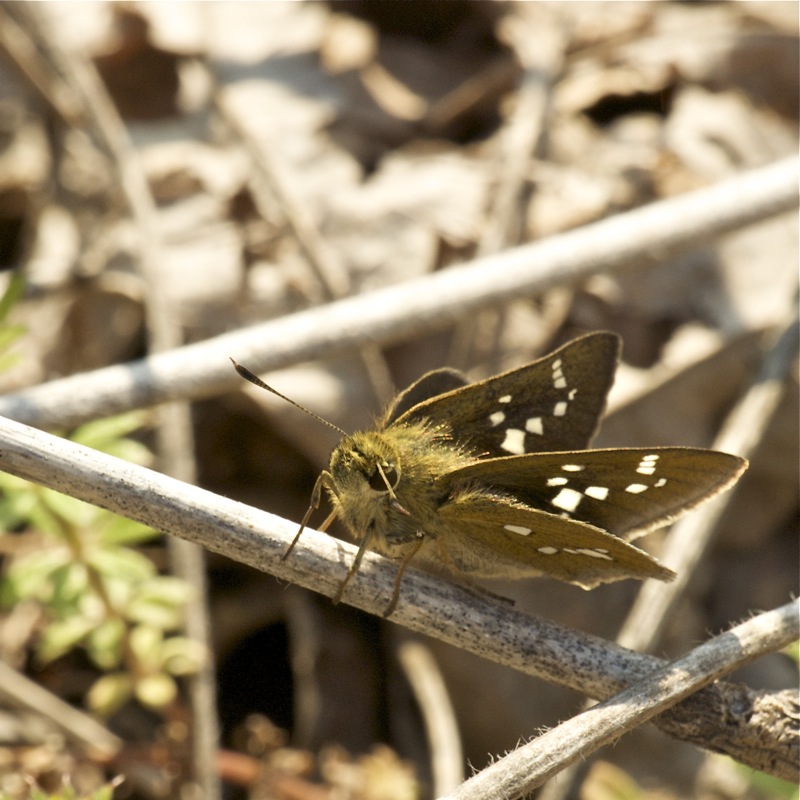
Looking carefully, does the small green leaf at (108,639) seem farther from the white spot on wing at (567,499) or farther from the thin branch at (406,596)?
the white spot on wing at (567,499)

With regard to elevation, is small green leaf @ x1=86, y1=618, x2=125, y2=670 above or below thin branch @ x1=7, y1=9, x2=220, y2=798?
below

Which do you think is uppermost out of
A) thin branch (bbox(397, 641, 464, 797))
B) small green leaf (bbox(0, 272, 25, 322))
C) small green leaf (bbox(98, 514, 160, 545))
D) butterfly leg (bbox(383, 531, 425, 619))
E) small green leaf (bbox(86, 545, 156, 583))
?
small green leaf (bbox(0, 272, 25, 322))

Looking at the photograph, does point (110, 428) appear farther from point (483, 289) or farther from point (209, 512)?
point (483, 289)

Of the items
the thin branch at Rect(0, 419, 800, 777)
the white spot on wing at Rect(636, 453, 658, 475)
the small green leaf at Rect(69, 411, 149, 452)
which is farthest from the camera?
the small green leaf at Rect(69, 411, 149, 452)

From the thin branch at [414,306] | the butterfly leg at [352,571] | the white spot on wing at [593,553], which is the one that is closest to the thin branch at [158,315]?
the thin branch at [414,306]

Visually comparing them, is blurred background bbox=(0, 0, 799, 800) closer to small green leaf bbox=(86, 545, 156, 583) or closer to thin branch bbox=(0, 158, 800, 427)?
small green leaf bbox=(86, 545, 156, 583)

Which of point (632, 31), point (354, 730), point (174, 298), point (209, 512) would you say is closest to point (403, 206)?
point (174, 298)

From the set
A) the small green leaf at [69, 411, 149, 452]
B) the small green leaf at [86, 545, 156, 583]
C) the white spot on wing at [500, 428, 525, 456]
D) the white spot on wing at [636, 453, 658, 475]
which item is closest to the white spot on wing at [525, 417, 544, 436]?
the white spot on wing at [500, 428, 525, 456]
